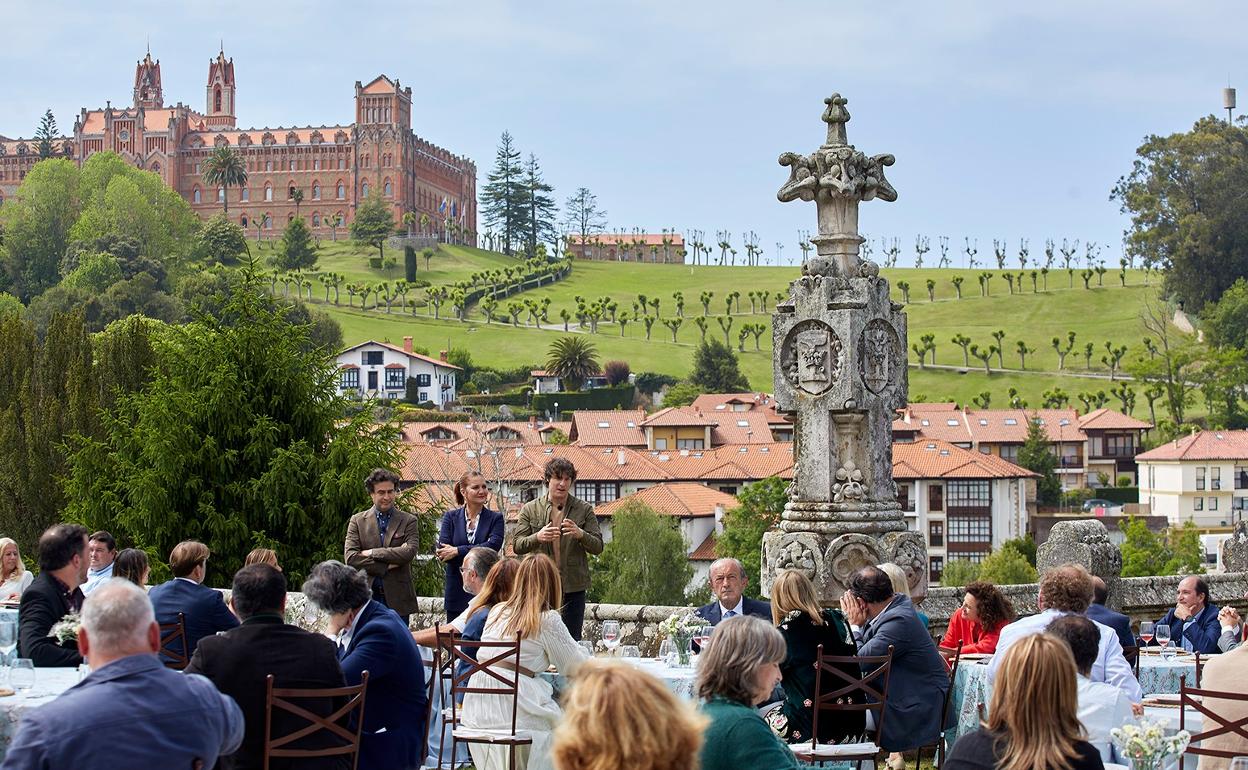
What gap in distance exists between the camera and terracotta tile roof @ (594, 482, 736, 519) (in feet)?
205

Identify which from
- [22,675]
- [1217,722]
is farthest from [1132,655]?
[22,675]

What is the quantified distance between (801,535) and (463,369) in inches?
3661

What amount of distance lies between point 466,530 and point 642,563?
4308 centimetres

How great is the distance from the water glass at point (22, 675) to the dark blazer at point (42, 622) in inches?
20.9

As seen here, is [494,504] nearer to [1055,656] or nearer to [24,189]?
[1055,656]

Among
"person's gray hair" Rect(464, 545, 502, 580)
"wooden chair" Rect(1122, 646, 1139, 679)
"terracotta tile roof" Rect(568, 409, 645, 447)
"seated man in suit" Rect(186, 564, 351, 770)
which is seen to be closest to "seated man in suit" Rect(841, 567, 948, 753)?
"wooden chair" Rect(1122, 646, 1139, 679)

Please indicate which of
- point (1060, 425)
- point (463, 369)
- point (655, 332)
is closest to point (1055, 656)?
point (1060, 425)

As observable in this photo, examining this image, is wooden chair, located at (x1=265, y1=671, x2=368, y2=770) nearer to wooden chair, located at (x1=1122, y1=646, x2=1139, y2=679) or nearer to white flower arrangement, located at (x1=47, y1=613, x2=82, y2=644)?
white flower arrangement, located at (x1=47, y1=613, x2=82, y2=644)

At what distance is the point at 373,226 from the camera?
14138 centimetres

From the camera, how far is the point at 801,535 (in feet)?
33.5

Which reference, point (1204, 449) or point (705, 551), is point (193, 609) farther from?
point (1204, 449)

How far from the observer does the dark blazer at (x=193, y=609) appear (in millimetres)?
7484

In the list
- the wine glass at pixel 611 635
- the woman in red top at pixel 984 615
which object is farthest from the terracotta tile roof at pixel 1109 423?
the wine glass at pixel 611 635

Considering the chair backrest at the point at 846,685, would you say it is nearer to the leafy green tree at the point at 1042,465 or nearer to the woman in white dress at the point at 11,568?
the woman in white dress at the point at 11,568
